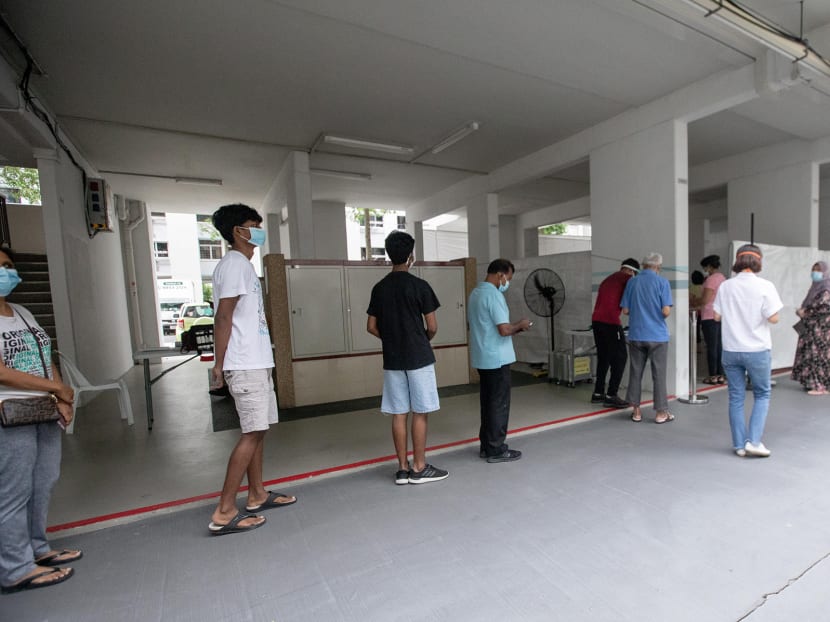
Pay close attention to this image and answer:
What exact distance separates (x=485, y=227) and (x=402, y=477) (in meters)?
6.10

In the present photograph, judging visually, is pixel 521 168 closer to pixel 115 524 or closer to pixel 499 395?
pixel 499 395

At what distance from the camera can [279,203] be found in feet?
26.6

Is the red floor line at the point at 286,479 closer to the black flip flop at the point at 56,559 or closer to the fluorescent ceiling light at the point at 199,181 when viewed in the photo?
the black flip flop at the point at 56,559

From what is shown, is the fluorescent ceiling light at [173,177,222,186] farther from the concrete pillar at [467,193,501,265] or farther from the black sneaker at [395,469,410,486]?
the black sneaker at [395,469,410,486]

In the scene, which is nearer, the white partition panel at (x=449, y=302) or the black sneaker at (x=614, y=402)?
the black sneaker at (x=614, y=402)

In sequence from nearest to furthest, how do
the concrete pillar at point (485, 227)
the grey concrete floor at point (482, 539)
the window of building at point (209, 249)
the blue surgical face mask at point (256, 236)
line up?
the grey concrete floor at point (482, 539) → the blue surgical face mask at point (256, 236) → the concrete pillar at point (485, 227) → the window of building at point (209, 249)

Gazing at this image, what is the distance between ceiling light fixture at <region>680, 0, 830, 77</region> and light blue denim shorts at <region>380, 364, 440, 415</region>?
3.02 meters

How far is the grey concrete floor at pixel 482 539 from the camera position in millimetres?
1683

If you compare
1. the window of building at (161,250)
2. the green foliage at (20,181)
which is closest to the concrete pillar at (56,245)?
the green foliage at (20,181)

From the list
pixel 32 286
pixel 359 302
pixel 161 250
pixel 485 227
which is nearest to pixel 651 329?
pixel 359 302

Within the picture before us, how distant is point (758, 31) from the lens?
312 centimetres

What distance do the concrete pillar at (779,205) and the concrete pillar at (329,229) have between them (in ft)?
25.9

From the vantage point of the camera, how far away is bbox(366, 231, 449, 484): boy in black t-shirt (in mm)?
2641

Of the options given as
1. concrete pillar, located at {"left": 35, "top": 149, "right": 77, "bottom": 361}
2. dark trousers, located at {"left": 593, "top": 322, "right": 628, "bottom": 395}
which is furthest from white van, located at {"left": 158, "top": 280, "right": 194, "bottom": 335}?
dark trousers, located at {"left": 593, "top": 322, "right": 628, "bottom": 395}
